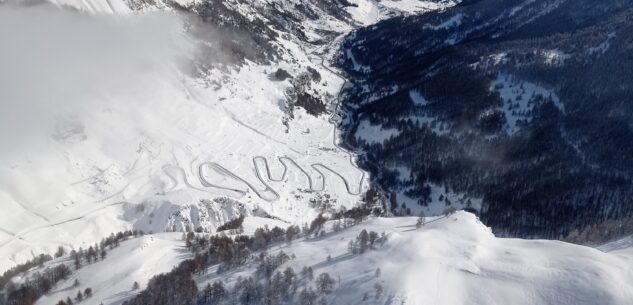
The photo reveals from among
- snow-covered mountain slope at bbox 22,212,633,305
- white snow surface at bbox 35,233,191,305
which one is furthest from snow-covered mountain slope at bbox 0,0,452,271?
snow-covered mountain slope at bbox 22,212,633,305

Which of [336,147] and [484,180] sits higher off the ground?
[336,147]

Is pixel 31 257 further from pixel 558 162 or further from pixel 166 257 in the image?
pixel 558 162

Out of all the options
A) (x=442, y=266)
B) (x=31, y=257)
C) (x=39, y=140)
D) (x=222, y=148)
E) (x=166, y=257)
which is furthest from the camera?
(x=222, y=148)

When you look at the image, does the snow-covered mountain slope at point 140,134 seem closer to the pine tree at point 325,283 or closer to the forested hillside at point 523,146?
the forested hillside at point 523,146

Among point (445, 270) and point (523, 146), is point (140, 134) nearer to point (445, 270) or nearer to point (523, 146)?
point (445, 270)

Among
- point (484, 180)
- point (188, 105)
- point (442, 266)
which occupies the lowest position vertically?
point (442, 266)

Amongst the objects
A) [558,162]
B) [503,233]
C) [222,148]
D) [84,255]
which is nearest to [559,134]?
[558,162]

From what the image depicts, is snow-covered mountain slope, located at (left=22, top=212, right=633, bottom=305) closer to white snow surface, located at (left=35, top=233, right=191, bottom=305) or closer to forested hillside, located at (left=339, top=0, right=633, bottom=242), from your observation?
white snow surface, located at (left=35, top=233, right=191, bottom=305)

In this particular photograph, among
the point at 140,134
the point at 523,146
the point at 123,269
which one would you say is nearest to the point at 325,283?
the point at 123,269
